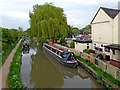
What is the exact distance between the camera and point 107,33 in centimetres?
1259

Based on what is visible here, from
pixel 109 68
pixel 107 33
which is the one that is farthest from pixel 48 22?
pixel 109 68

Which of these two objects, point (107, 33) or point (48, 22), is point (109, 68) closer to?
point (107, 33)

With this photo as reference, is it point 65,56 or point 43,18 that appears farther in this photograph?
point 43,18

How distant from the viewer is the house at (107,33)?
33.4ft

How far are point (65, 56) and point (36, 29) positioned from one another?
1138 cm

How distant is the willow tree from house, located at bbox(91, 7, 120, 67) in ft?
27.0

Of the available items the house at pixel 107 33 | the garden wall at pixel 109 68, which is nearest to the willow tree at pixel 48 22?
the house at pixel 107 33

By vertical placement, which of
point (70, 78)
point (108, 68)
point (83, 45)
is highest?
point (83, 45)

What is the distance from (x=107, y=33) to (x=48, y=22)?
1143 cm

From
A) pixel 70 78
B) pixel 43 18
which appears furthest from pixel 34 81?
pixel 43 18

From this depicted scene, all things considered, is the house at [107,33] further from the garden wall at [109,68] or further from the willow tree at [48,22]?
the willow tree at [48,22]

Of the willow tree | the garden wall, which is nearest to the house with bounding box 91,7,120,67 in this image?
the garden wall

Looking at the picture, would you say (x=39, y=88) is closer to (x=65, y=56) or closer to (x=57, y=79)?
(x=57, y=79)

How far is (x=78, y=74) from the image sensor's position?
431 inches
